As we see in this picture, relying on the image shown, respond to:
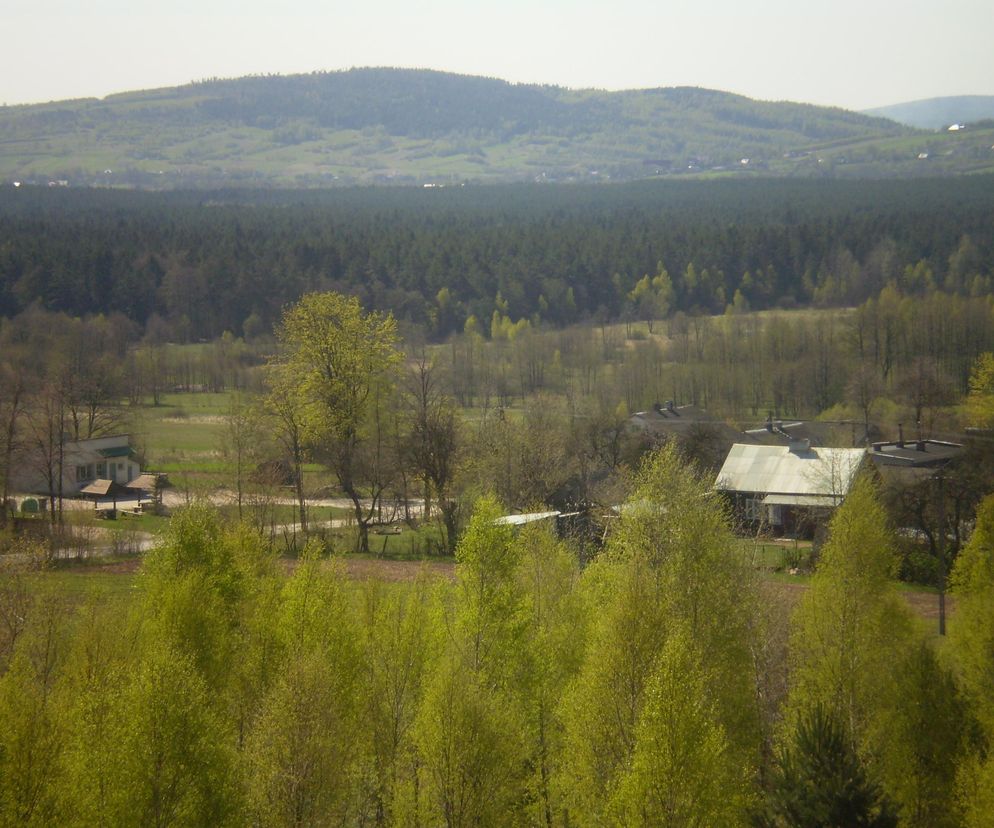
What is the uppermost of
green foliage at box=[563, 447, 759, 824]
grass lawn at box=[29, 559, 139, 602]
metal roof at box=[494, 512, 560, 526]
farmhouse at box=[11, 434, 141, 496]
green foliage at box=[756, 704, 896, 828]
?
green foliage at box=[563, 447, 759, 824]

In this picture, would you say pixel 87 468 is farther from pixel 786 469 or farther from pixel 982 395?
pixel 982 395

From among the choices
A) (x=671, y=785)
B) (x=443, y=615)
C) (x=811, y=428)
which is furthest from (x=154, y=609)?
(x=811, y=428)

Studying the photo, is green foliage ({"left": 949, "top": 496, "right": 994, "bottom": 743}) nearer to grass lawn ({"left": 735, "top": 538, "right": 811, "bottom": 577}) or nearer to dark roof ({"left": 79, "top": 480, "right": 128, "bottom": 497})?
grass lawn ({"left": 735, "top": 538, "right": 811, "bottom": 577})

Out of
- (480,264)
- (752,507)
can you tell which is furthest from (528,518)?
(480,264)

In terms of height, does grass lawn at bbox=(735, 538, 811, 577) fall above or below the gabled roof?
below

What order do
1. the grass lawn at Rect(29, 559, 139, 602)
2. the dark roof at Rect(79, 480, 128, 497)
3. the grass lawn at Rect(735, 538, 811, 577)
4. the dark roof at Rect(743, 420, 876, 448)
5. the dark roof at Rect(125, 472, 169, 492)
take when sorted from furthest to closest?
the dark roof at Rect(743, 420, 876, 448), the dark roof at Rect(125, 472, 169, 492), the dark roof at Rect(79, 480, 128, 497), the grass lawn at Rect(735, 538, 811, 577), the grass lawn at Rect(29, 559, 139, 602)

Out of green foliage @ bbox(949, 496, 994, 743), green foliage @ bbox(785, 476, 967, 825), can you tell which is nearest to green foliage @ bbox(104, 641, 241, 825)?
green foliage @ bbox(785, 476, 967, 825)

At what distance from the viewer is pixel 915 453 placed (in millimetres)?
49469

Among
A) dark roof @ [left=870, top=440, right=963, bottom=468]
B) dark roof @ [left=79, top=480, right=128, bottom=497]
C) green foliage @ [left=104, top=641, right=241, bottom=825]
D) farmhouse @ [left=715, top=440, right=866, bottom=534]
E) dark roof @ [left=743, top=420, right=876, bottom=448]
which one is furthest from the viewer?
dark roof @ [left=743, top=420, right=876, bottom=448]

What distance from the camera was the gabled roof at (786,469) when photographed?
43.7 meters

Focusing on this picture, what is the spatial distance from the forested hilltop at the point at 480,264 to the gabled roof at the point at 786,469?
167 ft

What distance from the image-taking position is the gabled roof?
43.7 m

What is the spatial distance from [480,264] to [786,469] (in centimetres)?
6803

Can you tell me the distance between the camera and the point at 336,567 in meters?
24.9
